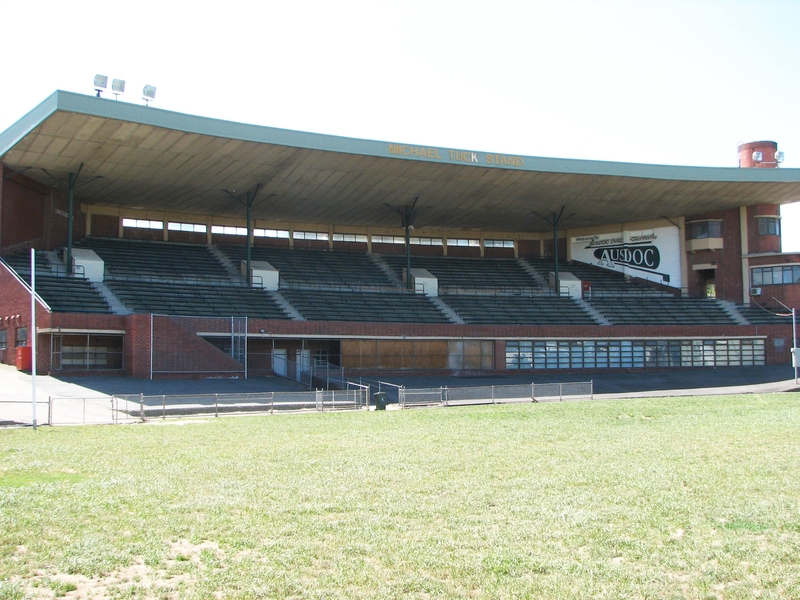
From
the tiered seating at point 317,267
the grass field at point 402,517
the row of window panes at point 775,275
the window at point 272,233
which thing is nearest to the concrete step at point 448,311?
the tiered seating at point 317,267

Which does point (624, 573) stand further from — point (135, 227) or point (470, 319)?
point (135, 227)

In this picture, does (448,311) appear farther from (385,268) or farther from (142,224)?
(142,224)

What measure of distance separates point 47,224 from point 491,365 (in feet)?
85.4

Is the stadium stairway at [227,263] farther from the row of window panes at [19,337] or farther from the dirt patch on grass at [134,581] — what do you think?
the dirt patch on grass at [134,581]

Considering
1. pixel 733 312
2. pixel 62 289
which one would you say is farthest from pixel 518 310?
pixel 62 289

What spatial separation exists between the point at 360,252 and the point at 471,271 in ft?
26.8

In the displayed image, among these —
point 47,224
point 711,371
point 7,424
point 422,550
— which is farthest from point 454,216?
point 422,550

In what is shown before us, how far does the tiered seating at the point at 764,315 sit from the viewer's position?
5253 cm

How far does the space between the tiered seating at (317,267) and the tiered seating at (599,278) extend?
13553 millimetres

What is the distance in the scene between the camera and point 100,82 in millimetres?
36500

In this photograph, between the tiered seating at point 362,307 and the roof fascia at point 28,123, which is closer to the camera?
the roof fascia at point 28,123

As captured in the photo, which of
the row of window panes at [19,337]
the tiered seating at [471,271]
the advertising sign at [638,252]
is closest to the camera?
the row of window panes at [19,337]

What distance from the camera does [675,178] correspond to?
1949 inches

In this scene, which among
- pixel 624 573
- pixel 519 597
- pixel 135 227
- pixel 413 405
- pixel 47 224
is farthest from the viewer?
pixel 135 227
